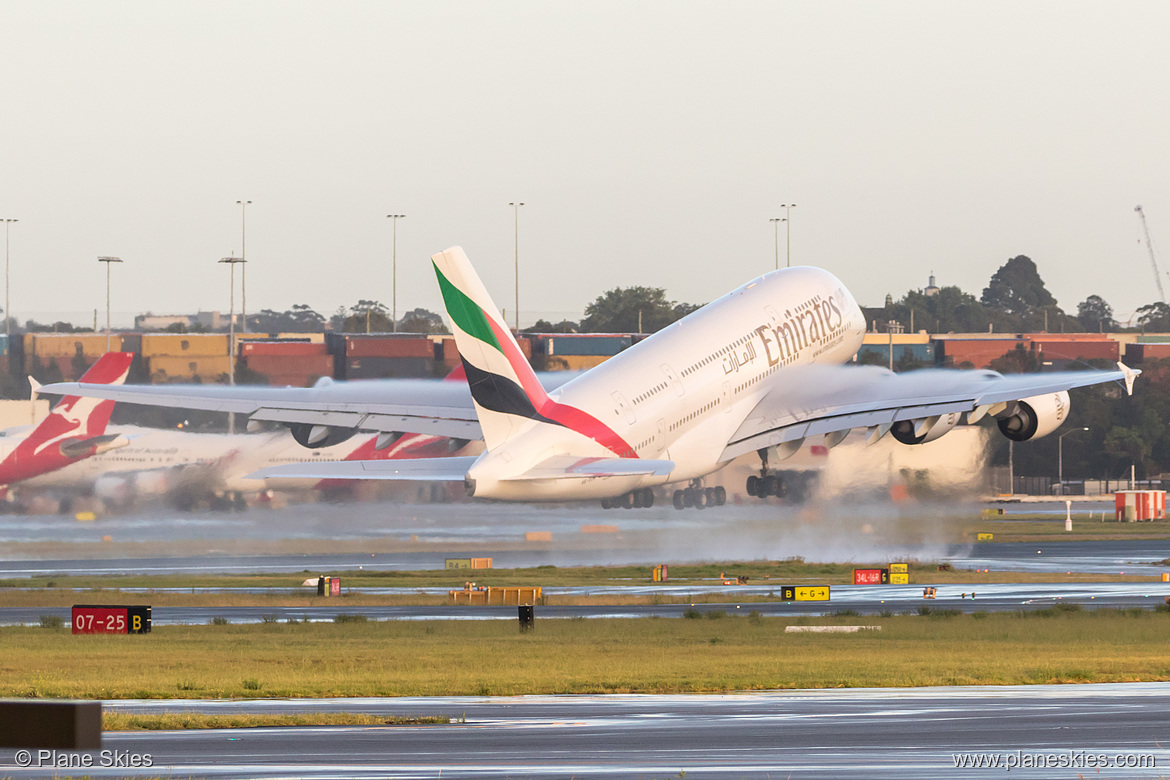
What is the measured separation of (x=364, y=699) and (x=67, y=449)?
5675cm

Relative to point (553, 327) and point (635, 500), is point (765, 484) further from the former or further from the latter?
point (553, 327)

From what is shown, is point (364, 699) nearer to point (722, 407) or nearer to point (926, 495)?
point (722, 407)

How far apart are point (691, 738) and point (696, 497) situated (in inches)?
1673

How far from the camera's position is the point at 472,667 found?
1427 inches

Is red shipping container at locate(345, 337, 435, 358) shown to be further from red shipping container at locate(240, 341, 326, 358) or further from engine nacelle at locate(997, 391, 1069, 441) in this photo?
engine nacelle at locate(997, 391, 1069, 441)

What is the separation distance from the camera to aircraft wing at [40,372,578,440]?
189 ft

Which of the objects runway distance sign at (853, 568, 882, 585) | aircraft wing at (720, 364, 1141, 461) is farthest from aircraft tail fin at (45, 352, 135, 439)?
runway distance sign at (853, 568, 882, 585)

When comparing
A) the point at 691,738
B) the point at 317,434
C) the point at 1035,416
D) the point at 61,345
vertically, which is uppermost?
the point at 61,345

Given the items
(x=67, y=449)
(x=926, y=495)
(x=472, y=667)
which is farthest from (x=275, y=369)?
(x=472, y=667)

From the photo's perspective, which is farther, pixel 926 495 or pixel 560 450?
pixel 926 495

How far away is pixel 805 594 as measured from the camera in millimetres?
60781

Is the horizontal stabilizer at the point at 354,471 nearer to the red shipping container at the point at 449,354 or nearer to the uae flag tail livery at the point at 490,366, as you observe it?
the uae flag tail livery at the point at 490,366

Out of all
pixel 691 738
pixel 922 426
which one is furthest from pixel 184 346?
pixel 691 738

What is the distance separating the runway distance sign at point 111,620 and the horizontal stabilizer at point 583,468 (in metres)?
11.3
